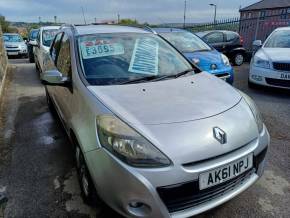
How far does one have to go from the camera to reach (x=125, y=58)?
3.19 metres

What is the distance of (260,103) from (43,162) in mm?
4294

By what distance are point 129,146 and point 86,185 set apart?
0.79 m

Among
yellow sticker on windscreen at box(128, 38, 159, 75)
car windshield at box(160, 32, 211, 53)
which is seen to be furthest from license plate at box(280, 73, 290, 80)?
yellow sticker on windscreen at box(128, 38, 159, 75)

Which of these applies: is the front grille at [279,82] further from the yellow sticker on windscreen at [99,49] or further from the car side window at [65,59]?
the car side window at [65,59]

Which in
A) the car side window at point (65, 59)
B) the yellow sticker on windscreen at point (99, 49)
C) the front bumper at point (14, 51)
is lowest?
the front bumper at point (14, 51)

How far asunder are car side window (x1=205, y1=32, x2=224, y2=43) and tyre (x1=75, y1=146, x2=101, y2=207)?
9659mm

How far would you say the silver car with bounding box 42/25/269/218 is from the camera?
1.97 metres

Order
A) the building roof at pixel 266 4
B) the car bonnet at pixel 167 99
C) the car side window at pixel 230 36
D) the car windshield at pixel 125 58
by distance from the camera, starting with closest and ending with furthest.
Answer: the car bonnet at pixel 167 99
the car windshield at pixel 125 58
the car side window at pixel 230 36
the building roof at pixel 266 4

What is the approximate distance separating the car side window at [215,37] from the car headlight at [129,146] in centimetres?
993

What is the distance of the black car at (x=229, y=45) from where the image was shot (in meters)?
11.1

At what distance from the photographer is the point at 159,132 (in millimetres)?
2070

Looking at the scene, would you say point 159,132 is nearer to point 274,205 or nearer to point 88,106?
point 88,106

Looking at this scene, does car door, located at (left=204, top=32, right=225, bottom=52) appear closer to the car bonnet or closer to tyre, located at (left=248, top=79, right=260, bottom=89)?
tyre, located at (left=248, top=79, right=260, bottom=89)

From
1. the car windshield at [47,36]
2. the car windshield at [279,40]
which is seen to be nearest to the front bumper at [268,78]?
the car windshield at [279,40]
